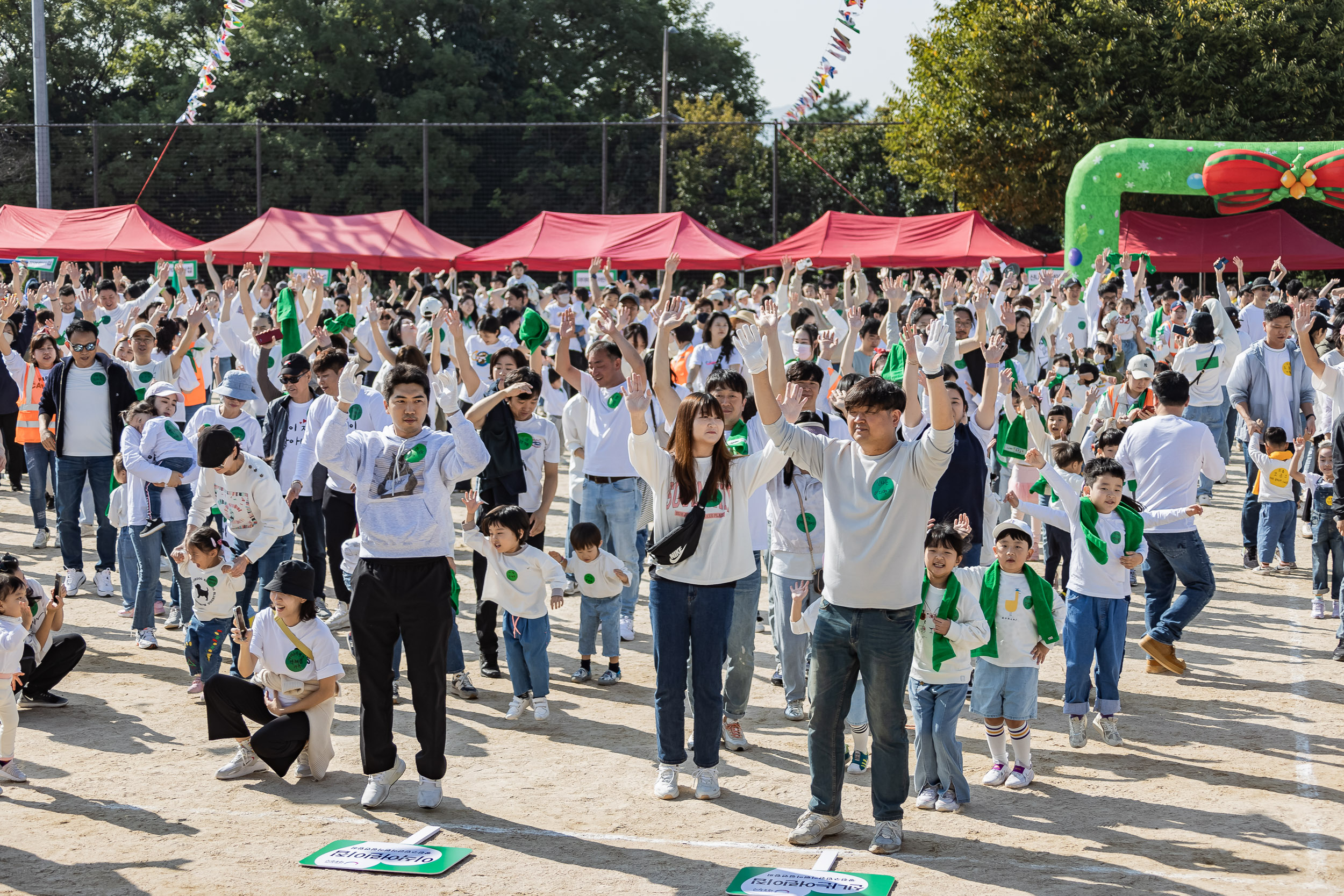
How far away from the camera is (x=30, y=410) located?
33.9ft

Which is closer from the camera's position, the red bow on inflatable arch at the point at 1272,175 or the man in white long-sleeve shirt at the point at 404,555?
the man in white long-sleeve shirt at the point at 404,555

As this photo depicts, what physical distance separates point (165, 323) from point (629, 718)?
6.23 m

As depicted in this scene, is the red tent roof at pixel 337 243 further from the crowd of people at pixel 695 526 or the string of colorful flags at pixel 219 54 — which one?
the crowd of people at pixel 695 526

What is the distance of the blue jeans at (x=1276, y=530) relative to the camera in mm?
9711

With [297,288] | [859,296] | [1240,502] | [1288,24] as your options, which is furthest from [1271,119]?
[297,288]

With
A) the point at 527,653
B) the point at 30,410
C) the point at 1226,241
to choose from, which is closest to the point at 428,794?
the point at 527,653

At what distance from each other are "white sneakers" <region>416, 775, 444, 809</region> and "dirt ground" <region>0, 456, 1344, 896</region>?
0.15ft

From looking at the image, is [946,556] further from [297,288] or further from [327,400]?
[297,288]

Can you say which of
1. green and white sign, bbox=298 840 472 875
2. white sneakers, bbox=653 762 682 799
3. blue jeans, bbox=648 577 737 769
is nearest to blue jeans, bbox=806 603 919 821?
blue jeans, bbox=648 577 737 769

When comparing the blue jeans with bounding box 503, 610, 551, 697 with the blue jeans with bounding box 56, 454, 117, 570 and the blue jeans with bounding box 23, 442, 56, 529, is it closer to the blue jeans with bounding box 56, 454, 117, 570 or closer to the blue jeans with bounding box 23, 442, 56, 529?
the blue jeans with bounding box 56, 454, 117, 570

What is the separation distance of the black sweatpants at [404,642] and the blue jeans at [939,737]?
1.92m

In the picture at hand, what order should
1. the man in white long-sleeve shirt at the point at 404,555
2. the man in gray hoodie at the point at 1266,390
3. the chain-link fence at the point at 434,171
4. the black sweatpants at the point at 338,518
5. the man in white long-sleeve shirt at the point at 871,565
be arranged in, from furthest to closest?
the chain-link fence at the point at 434,171 → the man in gray hoodie at the point at 1266,390 → the black sweatpants at the point at 338,518 → the man in white long-sleeve shirt at the point at 404,555 → the man in white long-sleeve shirt at the point at 871,565

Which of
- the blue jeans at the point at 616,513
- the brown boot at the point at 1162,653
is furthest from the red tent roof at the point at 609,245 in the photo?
the brown boot at the point at 1162,653

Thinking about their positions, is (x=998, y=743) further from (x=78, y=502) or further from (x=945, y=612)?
(x=78, y=502)
